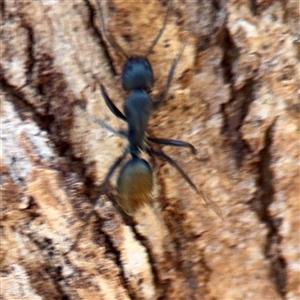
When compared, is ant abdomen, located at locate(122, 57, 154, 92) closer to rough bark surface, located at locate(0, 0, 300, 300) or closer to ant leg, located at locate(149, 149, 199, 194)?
rough bark surface, located at locate(0, 0, 300, 300)

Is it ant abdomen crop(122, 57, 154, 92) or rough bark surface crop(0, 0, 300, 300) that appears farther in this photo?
ant abdomen crop(122, 57, 154, 92)

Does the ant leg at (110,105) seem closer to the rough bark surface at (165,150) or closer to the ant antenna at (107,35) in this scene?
the rough bark surface at (165,150)

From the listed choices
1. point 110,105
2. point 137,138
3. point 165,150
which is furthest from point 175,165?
point 110,105

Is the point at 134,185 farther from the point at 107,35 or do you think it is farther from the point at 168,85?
the point at 107,35

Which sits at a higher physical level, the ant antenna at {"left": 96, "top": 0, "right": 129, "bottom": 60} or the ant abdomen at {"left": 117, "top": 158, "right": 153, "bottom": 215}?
the ant antenna at {"left": 96, "top": 0, "right": 129, "bottom": 60}

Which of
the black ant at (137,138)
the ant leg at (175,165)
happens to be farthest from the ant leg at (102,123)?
the ant leg at (175,165)

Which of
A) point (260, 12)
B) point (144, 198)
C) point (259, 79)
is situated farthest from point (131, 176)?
point (260, 12)

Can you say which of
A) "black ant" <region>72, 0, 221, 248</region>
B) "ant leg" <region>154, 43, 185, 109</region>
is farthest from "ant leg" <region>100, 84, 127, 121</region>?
"ant leg" <region>154, 43, 185, 109</region>
